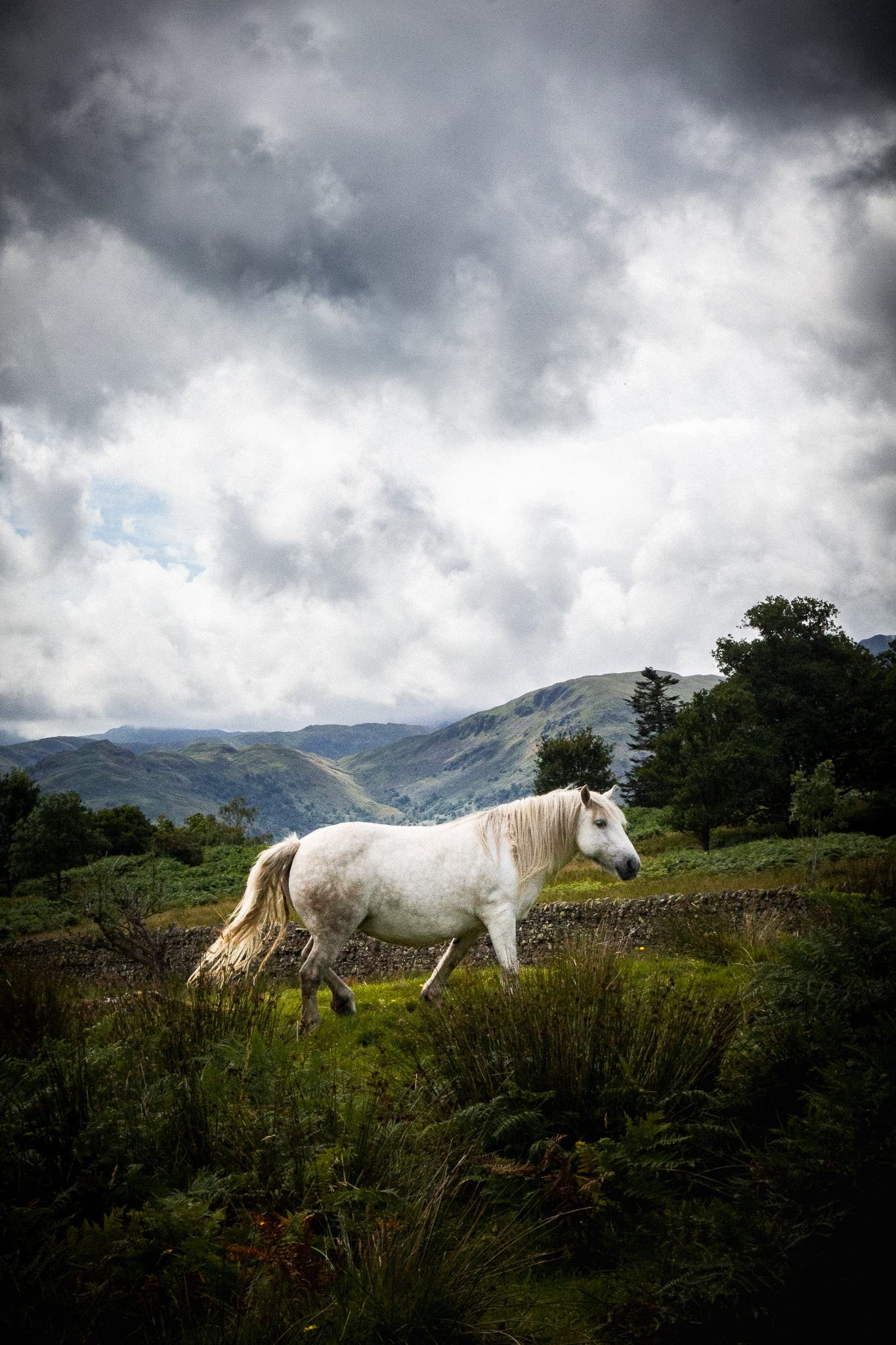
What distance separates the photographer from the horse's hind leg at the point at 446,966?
6570 millimetres

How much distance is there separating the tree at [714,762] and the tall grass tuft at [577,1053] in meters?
32.1

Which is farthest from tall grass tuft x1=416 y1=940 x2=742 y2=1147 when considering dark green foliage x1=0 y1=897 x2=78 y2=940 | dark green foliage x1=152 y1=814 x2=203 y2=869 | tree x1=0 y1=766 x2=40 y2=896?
A: tree x1=0 y1=766 x2=40 y2=896

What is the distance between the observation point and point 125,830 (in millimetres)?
48094

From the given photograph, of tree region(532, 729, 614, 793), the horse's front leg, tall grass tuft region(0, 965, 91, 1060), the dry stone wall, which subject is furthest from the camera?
tree region(532, 729, 614, 793)

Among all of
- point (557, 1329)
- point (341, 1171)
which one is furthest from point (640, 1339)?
point (341, 1171)

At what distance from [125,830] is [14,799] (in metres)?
8.17

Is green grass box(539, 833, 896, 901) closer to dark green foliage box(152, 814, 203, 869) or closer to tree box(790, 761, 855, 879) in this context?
tree box(790, 761, 855, 879)

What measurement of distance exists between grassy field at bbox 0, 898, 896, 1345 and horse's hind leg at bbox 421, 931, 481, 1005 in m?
1.99

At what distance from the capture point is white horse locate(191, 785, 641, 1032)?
6.57 m

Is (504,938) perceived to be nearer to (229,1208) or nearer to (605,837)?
(605,837)

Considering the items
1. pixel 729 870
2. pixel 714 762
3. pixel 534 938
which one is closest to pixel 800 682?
pixel 714 762

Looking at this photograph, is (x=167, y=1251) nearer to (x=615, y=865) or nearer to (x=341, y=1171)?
(x=341, y=1171)

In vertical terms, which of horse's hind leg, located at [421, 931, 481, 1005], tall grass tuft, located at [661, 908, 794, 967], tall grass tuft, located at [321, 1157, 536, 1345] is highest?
tall grass tuft, located at [321, 1157, 536, 1345]

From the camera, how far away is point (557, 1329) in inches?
95.3
